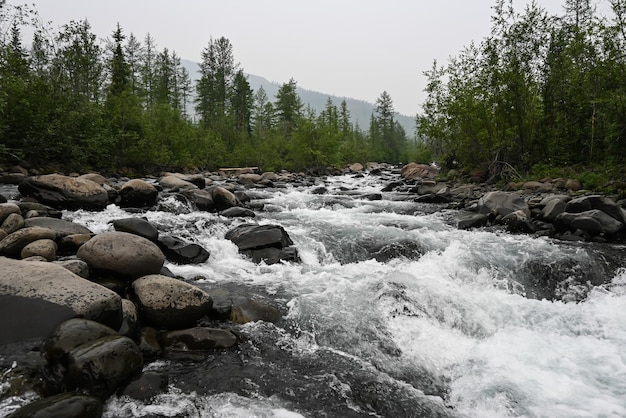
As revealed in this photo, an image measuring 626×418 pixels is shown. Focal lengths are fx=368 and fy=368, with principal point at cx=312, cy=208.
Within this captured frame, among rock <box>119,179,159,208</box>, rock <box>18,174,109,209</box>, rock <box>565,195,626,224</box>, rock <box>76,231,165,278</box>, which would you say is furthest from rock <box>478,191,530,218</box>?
rock <box>18,174,109,209</box>

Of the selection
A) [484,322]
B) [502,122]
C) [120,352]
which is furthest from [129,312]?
[502,122]

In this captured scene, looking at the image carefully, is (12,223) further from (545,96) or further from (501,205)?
(545,96)

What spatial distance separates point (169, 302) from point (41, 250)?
281 cm

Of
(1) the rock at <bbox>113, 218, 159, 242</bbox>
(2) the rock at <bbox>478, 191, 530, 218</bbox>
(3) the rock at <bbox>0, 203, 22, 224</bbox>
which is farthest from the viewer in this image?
(2) the rock at <bbox>478, 191, 530, 218</bbox>

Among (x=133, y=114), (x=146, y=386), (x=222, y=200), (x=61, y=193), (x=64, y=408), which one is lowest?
(x=146, y=386)

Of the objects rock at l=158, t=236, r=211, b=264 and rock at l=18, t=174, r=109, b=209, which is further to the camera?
rock at l=18, t=174, r=109, b=209

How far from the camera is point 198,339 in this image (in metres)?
4.68

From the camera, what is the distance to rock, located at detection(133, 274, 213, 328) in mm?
4859

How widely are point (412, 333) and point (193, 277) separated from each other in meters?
3.98

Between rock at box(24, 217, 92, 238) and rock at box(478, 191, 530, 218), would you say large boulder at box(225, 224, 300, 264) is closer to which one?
rock at box(24, 217, 92, 238)

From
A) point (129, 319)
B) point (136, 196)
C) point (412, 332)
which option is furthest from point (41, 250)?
point (412, 332)

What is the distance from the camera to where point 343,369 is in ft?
14.7

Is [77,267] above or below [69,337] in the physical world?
above

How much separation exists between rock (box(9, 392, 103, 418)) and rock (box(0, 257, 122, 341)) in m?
1.27
